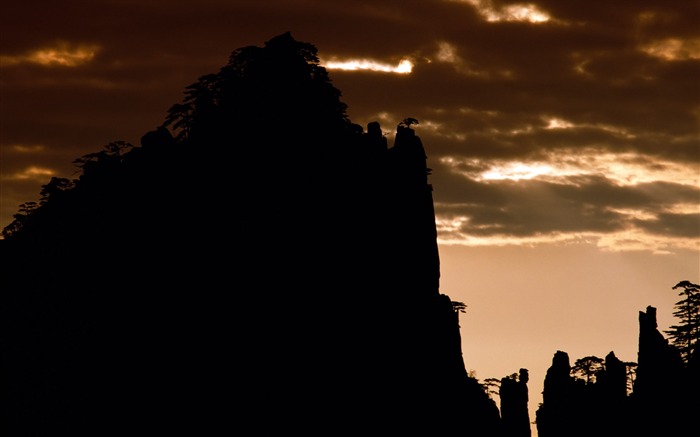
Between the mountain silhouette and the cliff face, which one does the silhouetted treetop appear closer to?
the mountain silhouette

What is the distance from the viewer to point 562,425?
125 metres

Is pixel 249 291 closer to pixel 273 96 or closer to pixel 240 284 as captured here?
pixel 240 284

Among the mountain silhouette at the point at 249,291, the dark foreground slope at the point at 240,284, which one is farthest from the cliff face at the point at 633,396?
the dark foreground slope at the point at 240,284

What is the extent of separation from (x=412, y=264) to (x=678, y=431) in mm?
30305

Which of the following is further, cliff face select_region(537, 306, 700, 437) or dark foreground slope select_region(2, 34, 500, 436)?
cliff face select_region(537, 306, 700, 437)

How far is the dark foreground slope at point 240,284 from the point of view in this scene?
320 feet

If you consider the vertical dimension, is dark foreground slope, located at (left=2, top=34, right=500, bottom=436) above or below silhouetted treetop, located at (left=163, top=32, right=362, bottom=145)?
below

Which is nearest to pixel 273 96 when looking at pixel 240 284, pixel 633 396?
pixel 240 284

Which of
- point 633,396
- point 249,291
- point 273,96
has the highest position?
point 273,96

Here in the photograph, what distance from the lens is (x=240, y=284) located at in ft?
330

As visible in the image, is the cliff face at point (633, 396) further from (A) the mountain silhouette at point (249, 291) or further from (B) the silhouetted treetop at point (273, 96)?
(B) the silhouetted treetop at point (273, 96)

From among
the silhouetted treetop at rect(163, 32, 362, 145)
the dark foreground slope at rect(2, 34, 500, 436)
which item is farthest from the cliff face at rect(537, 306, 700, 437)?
the silhouetted treetop at rect(163, 32, 362, 145)

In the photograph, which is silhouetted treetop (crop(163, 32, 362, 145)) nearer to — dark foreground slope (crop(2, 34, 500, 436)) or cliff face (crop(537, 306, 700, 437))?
dark foreground slope (crop(2, 34, 500, 436))

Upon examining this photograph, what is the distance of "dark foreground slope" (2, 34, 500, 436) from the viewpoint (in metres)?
97.6
